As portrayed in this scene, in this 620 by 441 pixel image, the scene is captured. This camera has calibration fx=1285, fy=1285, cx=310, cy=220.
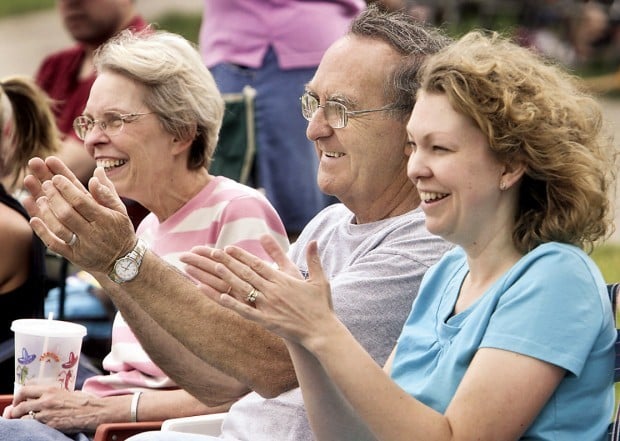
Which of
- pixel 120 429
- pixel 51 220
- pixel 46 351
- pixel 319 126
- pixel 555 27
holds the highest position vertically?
pixel 319 126

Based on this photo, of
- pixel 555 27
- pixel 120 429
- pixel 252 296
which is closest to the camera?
pixel 252 296

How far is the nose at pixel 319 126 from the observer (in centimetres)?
320

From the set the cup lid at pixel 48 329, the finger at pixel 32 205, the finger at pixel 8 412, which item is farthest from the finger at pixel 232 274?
the finger at pixel 8 412

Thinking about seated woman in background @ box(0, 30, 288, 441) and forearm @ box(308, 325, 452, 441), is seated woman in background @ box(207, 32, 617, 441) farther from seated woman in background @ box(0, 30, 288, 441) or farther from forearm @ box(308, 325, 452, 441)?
seated woman in background @ box(0, 30, 288, 441)

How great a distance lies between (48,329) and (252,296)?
1028mm

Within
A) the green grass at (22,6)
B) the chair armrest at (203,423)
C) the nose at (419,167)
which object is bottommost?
the green grass at (22,6)

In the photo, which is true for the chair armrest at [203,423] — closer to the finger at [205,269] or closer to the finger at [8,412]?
the finger at [8,412]

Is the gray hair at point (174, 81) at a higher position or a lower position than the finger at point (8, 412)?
higher

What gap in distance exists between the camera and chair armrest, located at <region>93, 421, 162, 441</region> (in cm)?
327

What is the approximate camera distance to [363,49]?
3.21 metres

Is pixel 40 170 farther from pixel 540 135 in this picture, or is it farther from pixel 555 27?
pixel 555 27

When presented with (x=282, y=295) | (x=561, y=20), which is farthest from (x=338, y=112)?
(x=561, y=20)

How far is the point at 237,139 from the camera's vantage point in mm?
5582

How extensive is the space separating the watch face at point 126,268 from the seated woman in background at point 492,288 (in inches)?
14.0
